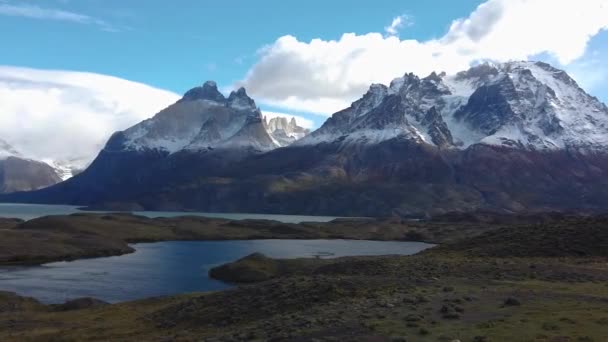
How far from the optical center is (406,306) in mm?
42938

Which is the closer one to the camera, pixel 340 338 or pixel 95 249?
pixel 340 338

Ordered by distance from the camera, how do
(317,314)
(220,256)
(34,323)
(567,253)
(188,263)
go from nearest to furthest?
1. (317,314)
2. (34,323)
3. (567,253)
4. (188,263)
5. (220,256)

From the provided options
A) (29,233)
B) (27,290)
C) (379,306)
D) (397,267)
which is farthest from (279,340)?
(29,233)

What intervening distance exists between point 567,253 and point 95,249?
146801 mm

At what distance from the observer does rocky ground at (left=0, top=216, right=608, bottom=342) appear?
36469 millimetres

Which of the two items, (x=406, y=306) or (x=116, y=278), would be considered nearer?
(x=406, y=306)

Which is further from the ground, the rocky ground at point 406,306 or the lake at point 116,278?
the rocky ground at point 406,306

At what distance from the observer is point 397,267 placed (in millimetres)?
64750

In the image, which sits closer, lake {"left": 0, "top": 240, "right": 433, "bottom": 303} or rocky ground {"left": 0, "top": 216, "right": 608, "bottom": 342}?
rocky ground {"left": 0, "top": 216, "right": 608, "bottom": 342}

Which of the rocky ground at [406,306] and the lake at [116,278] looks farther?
the lake at [116,278]

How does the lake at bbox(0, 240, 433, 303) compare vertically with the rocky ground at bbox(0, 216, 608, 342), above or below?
below

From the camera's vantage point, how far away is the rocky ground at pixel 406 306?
3647cm

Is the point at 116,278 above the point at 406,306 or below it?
below

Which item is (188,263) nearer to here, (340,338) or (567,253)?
(567,253)
